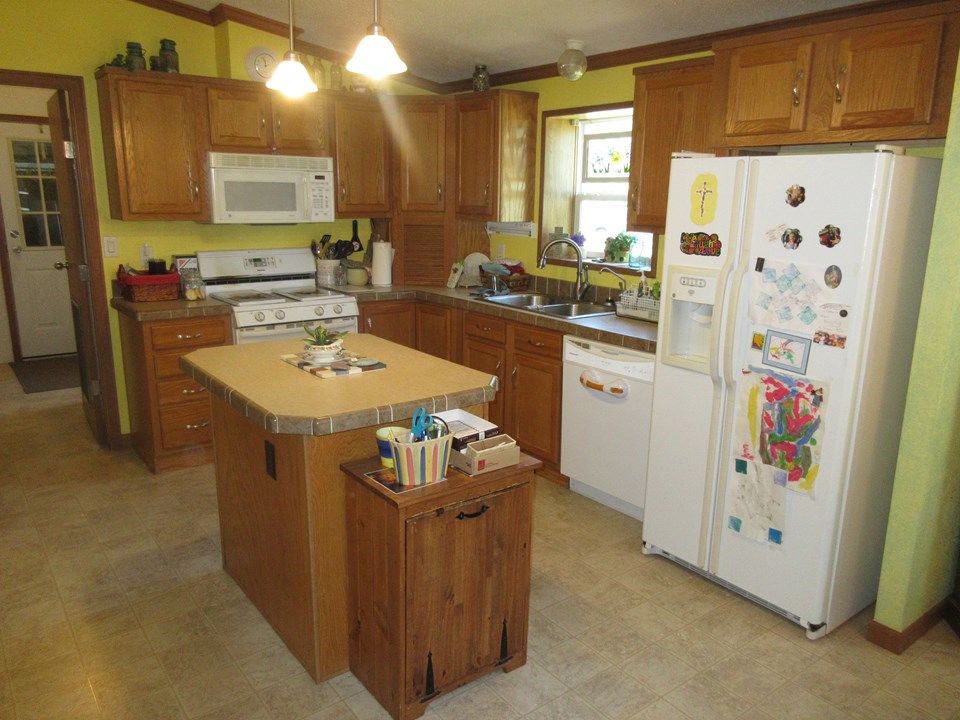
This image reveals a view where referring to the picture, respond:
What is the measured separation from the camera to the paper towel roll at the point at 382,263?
487cm

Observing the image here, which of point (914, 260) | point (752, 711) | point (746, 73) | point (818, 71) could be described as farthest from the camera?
point (746, 73)

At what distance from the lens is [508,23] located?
3.76 metres

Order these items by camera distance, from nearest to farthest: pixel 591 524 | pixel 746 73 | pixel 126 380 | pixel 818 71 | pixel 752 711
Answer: pixel 752 711 → pixel 818 71 → pixel 746 73 → pixel 591 524 → pixel 126 380

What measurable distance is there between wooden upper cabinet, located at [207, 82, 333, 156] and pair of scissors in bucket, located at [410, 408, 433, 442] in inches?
114

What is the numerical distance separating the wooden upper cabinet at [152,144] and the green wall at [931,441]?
12.2 feet

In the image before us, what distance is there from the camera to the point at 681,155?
9.00ft

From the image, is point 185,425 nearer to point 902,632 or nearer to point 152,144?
point 152,144

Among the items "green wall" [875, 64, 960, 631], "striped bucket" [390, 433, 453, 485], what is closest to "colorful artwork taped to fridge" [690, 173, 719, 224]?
"green wall" [875, 64, 960, 631]

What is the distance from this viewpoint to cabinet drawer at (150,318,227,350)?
12.5ft

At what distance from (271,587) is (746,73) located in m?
2.68

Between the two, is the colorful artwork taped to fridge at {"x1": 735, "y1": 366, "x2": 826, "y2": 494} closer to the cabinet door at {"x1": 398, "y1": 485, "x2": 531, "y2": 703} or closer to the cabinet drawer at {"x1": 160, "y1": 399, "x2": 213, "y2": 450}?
the cabinet door at {"x1": 398, "y1": 485, "x2": 531, "y2": 703}

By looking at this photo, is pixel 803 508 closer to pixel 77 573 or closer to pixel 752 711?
pixel 752 711

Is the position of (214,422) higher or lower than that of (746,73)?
lower

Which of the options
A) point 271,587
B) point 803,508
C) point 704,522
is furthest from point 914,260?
point 271,587
